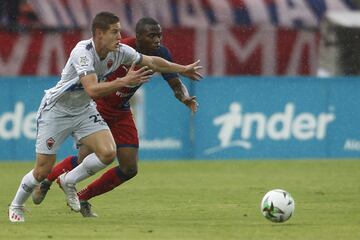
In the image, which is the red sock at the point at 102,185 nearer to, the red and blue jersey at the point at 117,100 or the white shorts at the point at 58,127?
the red and blue jersey at the point at 117,100

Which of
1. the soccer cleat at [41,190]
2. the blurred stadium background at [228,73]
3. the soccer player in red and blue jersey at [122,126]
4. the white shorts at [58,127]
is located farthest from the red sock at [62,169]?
the blurred stadium background at [228,73]

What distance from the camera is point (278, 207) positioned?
10609 millimetres

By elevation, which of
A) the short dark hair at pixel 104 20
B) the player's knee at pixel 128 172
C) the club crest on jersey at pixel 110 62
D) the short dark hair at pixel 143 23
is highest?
the short dark hair at pixel 104 20

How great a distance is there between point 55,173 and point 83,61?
2054mm

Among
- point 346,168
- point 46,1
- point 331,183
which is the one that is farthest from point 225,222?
point 46,1

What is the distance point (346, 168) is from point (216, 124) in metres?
3.08

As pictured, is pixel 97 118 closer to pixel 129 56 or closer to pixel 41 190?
pixel 129 56

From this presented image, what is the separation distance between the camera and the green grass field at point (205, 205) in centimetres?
1019

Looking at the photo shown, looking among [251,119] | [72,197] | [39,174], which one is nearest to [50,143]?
[39,174]

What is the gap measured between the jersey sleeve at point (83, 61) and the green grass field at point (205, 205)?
1.49 m

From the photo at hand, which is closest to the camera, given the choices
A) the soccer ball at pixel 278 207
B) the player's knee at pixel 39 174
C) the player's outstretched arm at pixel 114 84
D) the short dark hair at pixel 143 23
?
the player's outstretched arm at pixel 114 84

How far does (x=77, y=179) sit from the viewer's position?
458 inches

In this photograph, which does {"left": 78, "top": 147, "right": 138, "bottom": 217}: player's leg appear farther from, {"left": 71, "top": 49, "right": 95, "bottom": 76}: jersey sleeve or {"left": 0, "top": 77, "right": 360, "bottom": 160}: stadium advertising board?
{"left": 0, "top": 77, "right": 360, "bottom": 160}: stadium advertising board

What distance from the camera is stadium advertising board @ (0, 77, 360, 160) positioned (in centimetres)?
2123
